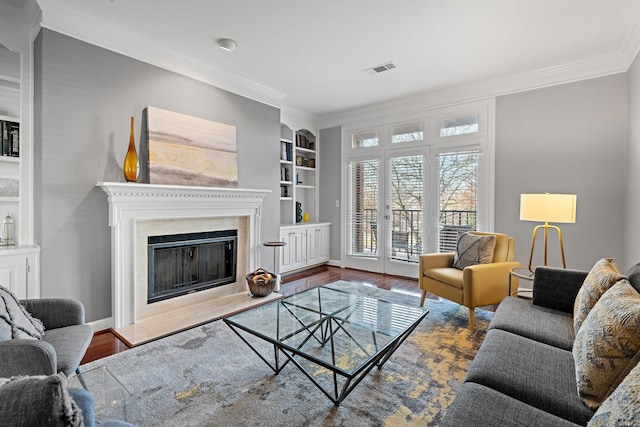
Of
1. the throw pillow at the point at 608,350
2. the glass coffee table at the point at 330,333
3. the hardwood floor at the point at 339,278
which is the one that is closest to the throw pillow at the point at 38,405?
the glass coffee table at the point at 330,333

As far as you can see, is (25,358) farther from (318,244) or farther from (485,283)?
(318,244)

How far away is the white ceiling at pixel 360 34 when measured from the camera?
2.51 metres

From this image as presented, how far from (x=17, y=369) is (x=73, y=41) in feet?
8.81

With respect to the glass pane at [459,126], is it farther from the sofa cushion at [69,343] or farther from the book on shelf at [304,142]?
the sofa cushion at [69,343]

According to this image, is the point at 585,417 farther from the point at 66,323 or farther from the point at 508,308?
the point at 66,323

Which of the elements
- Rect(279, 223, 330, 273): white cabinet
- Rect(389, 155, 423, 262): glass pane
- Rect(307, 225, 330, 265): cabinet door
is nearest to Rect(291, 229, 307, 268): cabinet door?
Rect(279, 223, 330, 273): white cabinet

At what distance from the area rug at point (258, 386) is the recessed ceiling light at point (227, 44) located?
9.10ft

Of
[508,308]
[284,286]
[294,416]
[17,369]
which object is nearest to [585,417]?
[508,308]

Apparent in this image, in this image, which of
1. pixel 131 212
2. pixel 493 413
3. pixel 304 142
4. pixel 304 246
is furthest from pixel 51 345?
pixel 304 142

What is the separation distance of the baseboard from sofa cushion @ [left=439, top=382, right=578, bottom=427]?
3.00 m

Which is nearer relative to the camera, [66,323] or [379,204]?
[66,323]

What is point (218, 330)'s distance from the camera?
2824 mm

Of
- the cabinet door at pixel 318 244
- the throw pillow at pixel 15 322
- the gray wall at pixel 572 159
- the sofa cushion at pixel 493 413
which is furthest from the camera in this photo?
the cabinet door at pixel 318 244

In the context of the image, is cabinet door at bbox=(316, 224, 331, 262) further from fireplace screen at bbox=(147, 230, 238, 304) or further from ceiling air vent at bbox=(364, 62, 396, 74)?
ceiling air vent at bbox=(364, 62, 396, 74)
